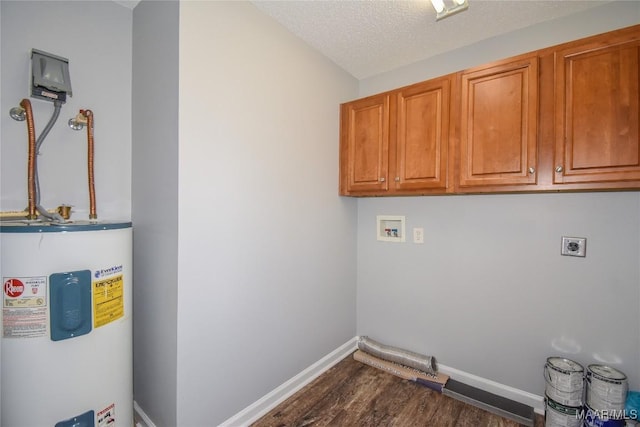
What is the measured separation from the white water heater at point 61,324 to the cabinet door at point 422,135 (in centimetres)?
184

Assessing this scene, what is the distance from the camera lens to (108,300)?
1.29m

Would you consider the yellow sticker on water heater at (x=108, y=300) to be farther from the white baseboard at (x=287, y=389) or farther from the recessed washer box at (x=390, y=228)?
the recessed washer box at (x=390, y=228)

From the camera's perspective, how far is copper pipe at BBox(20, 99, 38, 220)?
4.31 feet

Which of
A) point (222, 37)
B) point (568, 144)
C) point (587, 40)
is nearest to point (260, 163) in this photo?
point (222, 37)

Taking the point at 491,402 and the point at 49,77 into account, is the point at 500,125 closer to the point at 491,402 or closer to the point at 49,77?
the point at 491,402

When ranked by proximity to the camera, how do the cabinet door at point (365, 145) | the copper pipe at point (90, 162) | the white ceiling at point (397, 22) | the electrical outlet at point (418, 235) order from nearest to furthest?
the copper pipe at point (90, 162), the white ceiling at point (397, 22), the cabinet door at point (365, 145), the electrical outlet at point (418, 235)

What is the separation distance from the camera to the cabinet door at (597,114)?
4.40ft

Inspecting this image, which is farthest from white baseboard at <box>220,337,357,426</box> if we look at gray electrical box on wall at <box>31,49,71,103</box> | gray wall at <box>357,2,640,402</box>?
gray electrical box on wall at <box>31,49,71,103</box>

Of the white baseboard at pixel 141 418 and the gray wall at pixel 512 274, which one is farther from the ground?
the gray wall at pixel 512 274

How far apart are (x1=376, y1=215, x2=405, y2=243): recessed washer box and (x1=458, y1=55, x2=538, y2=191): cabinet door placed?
68 centimetres

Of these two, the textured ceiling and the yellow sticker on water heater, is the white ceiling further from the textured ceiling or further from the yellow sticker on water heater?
the yellow sticker on water heater

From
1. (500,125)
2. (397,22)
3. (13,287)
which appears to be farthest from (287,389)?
(397,22)

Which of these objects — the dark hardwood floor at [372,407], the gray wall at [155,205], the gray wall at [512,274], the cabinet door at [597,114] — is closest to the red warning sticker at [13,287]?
the gray wall at [155,205]

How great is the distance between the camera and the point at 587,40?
1.43 metres
